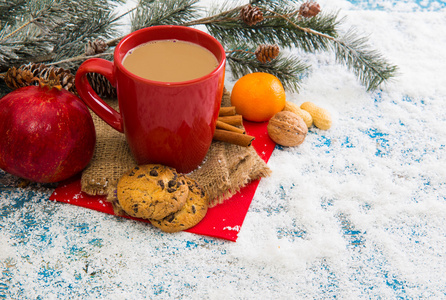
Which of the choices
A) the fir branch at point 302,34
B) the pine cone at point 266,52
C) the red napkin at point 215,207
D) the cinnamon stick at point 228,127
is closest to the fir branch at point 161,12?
the fir branch at point 302,34

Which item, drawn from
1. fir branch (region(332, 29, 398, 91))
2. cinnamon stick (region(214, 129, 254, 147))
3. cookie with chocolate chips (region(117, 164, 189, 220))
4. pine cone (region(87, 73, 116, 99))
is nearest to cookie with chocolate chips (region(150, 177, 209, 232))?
cookie with chocolate chips (region(117, 164, 189, 220))

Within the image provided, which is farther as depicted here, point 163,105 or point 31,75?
point 31,75

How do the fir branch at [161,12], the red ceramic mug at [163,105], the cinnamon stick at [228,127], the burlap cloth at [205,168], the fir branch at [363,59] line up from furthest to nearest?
the fir branch at [363,59] < the fir branch at [161,12] < the cinnamon stick at [228,127] < the burlap cloth at [205,168] < the red ceramic mug at [163,105]

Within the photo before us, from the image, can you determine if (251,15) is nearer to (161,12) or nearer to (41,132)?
(161,12)

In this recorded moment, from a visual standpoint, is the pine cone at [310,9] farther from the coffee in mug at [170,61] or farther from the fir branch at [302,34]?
the coffee in mug at [170,61]

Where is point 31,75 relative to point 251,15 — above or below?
below

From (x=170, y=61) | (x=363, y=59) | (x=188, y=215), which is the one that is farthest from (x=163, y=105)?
(x=363, y=59)
